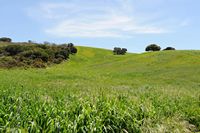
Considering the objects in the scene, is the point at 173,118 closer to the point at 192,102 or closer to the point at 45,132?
the point at 192,102

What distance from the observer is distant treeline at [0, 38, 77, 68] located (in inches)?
2423

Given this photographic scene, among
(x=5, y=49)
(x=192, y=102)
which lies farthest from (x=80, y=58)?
(x=192, y=102)

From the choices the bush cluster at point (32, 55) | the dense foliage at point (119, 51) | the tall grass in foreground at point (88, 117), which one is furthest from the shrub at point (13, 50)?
the tall grass in foreground at point (88, 117)

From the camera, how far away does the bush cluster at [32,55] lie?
6159 centimetres

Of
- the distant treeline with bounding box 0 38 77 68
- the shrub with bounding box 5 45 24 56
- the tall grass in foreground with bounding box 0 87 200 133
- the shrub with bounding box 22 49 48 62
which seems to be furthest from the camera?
the shrub with bounding box 5 45 24 56

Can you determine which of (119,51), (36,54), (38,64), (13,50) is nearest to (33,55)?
(36,54)

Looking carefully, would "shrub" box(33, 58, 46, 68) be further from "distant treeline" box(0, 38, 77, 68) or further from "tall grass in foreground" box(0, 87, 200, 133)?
"tall grass in foreground" box(0, 87, 200, 133)

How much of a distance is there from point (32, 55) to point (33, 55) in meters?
0.16

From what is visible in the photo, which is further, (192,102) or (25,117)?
(192,102)

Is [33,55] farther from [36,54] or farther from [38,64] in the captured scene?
[38,64]

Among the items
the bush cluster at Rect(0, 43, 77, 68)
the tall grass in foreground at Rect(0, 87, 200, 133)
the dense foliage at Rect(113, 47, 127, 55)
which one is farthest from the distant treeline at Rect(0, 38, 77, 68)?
the tall grass in foreground at Rect(0, 87, 200, 133)

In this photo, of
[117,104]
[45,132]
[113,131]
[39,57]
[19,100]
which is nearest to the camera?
[45,132]

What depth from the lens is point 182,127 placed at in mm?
13203

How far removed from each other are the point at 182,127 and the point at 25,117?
5.60 metres
